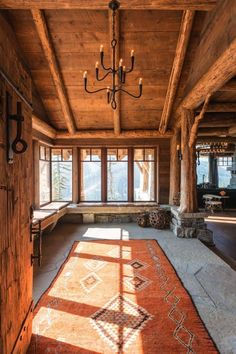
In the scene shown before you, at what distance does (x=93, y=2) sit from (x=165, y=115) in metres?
3.77

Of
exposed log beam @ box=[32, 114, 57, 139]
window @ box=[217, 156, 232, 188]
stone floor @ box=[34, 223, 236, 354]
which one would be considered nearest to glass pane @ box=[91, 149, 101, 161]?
exposed log beam @ box=[32, 114, 57, 139]

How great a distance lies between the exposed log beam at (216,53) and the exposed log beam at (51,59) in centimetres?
269

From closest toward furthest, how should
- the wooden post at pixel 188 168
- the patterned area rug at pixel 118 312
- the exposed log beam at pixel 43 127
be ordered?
the patterned area rug at pixel 118 312
the exposed log beam at pixel 43 127
the wooden post at pixel 188 168

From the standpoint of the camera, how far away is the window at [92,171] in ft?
25.8

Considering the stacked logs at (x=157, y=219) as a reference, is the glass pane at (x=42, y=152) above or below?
above

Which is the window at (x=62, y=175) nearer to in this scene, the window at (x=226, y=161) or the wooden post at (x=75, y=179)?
the wooden post at (x=75, y=179)

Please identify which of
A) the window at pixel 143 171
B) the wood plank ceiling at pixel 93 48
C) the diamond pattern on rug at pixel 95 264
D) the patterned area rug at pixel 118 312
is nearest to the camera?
the patterned area rug at pixel 118 312

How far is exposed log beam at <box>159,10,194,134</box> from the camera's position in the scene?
396 centimetres

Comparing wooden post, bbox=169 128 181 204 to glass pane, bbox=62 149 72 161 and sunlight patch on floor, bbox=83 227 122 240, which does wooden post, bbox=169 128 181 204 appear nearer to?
sunlight patch on floor, bbox=83 227 122 240

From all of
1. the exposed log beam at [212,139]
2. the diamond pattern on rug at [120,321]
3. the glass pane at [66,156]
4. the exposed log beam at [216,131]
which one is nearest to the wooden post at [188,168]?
the exposed log beam at [216,131]

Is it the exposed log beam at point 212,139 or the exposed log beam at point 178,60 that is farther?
the exposed log beam at point 212,139

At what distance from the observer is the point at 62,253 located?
4.75 m

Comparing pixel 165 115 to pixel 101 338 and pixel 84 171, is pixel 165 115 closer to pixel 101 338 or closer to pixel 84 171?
pixel 84 171

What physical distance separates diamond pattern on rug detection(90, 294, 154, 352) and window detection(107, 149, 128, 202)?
195 inches
